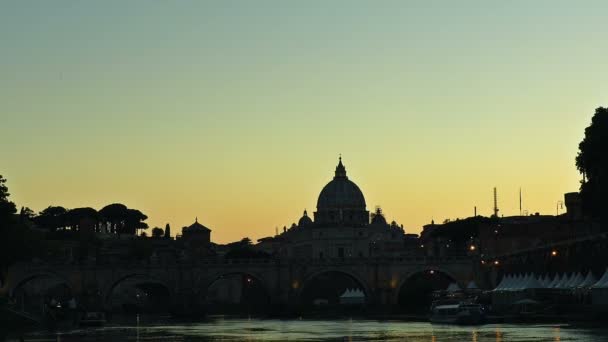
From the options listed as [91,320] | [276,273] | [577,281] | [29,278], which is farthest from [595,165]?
[29,278]

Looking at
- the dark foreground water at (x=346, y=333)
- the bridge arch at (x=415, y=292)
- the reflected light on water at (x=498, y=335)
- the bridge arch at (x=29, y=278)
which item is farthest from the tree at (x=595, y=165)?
the bridge arch at (x=29, y=278)

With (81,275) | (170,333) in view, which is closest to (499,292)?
(170,333)

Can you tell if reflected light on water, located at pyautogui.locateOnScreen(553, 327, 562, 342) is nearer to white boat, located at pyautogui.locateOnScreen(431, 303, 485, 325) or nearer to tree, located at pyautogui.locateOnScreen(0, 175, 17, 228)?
white boat, located at pyautogui.locateOnScreen(431, 303, 485, 325)

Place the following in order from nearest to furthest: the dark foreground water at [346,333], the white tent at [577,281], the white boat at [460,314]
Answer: the dark foreground water at [346,333] < the white boat at [460,314] < the white tent at [577,281]

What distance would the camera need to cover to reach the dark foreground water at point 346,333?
91750 millimetres

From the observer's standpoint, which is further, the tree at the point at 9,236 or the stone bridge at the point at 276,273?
the stone bridge at the point at 276,273

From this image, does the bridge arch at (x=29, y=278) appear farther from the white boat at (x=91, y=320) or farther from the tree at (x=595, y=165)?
the tree at (x=595, y=165)

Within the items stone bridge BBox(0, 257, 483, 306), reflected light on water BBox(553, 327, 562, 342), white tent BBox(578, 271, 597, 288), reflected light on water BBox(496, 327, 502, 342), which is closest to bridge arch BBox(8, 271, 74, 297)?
stone bridge BBox(0, 257, 483, 306)

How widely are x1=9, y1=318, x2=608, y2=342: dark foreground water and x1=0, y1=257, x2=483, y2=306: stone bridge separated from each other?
6635 centimetres

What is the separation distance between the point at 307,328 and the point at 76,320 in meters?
26.3

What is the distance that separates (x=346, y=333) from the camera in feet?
354

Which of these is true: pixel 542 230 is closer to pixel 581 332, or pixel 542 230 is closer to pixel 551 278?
pixel 551 278

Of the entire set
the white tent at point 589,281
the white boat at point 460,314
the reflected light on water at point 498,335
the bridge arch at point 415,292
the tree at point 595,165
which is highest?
the tree at point 595,165

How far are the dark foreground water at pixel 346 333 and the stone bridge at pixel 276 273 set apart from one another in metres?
66.3
